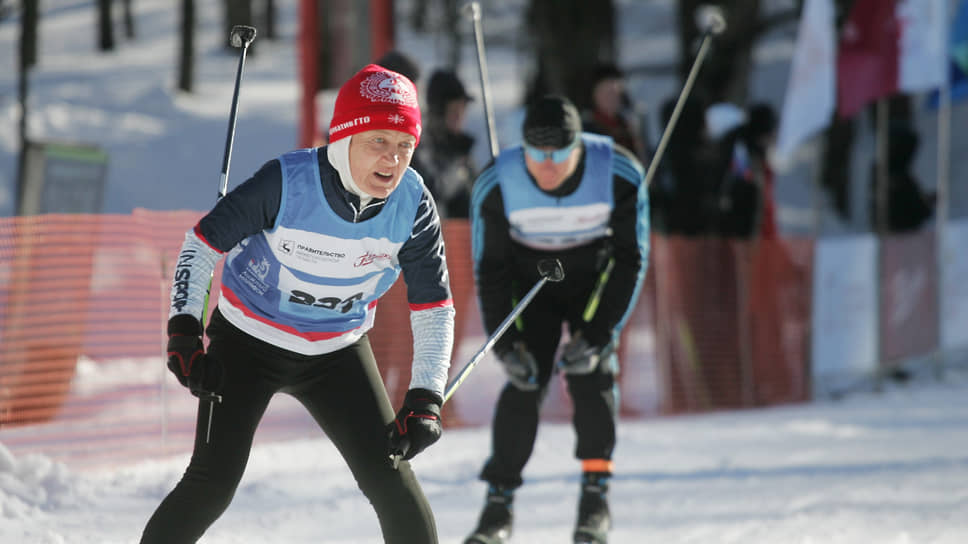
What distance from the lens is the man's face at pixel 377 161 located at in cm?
325

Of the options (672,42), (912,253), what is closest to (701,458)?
(912,253)

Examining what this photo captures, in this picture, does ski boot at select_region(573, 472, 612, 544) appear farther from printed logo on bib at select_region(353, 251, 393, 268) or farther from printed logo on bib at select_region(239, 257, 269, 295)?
printed logo on bib at select_region(239, 257, 269, 295)

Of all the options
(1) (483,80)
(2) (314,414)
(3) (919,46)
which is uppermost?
(3) (919,46)

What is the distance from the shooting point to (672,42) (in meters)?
38.2

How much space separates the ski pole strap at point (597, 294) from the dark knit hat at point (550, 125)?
62 centimetres

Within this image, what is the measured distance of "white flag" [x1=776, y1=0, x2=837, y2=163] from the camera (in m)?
10.2

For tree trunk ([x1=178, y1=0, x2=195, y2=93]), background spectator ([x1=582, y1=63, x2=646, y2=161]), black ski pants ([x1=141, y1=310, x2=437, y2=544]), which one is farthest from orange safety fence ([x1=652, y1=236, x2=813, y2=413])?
tree trunk ([x1=178, y1=0, x2=195, y2=93])

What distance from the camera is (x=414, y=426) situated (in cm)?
321

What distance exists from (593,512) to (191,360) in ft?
7.22

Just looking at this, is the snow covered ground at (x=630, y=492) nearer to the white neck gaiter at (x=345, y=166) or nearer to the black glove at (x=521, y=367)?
the black glove at (x=521, y=367)

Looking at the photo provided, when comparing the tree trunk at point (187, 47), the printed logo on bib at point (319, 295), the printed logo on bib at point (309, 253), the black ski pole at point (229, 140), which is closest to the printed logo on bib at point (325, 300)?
the printed logo on bib at point (319, 295)

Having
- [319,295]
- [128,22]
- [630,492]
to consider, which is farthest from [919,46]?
[128,22]

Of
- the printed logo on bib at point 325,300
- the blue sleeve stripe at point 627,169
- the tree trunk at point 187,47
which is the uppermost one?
the tree trunk at point 187,47

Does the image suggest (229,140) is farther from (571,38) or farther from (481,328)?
(571,38)
